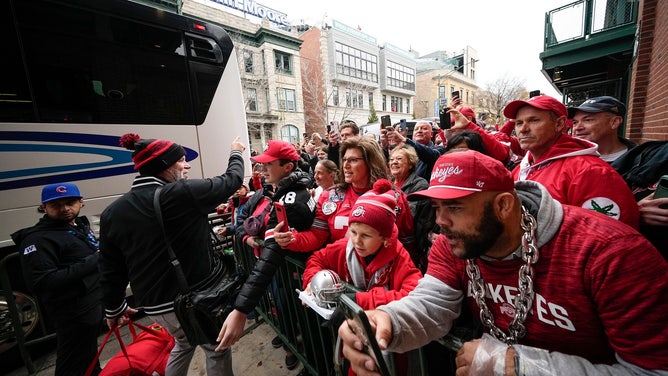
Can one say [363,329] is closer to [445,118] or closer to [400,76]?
[445,118]

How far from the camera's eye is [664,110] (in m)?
3.89

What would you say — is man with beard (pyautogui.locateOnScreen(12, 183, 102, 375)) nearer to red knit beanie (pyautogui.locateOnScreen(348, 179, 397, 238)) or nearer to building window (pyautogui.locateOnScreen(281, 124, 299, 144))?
red knit beanie (pyautogui.locateOnScreen(348, 179, 397, 238))

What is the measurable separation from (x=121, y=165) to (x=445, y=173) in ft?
16.1

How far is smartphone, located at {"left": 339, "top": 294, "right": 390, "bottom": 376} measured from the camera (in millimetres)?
1021

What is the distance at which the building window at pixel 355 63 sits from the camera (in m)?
30.2

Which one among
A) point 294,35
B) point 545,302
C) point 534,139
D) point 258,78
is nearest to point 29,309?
point 545,302

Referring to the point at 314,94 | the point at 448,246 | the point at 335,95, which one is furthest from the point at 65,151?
the point at 335,95

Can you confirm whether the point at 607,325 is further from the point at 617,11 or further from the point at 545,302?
the point at 617,11

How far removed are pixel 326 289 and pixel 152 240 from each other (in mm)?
1455

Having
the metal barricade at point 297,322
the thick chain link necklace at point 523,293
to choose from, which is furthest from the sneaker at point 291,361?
the thick chain link necklace at point 523,293

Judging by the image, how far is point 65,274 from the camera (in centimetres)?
256

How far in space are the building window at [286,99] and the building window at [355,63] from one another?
782 centimetres

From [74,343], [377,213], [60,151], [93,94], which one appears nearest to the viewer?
[377,213]

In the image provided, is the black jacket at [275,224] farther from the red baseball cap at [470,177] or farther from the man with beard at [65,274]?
the man with beard at [65,274]
